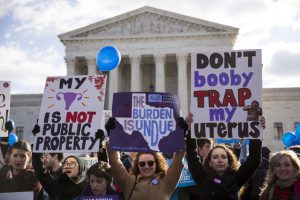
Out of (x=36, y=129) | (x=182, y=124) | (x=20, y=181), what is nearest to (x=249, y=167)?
(x=182, y=124)

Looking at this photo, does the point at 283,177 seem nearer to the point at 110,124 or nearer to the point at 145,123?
the point at 145,123

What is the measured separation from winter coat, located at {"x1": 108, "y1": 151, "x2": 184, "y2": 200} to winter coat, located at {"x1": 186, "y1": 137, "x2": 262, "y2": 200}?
0.92 feet

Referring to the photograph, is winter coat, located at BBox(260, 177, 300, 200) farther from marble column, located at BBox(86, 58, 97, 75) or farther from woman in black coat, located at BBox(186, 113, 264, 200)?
marble column, located at BBox(86, 58, 97, 75)

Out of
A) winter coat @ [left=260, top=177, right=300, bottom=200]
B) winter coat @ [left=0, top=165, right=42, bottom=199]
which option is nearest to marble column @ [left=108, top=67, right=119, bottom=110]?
winter coat @ [left=0, top=165, right=42, bottom=199]

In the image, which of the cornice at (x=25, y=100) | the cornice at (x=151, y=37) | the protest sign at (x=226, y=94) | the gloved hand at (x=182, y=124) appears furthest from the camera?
the cornice at (x=25, y=100)

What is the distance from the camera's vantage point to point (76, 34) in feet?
176

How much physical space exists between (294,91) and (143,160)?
51137mm

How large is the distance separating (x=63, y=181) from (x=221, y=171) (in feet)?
7.78

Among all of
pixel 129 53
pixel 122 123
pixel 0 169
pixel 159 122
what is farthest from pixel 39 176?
pixel 129 53

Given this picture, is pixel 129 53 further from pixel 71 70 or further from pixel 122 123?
pixel 122 123

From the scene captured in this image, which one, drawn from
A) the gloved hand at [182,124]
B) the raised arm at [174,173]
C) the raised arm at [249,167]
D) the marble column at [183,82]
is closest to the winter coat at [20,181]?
the raised arm at [174,173]

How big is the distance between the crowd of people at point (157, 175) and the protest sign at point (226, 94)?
286mm

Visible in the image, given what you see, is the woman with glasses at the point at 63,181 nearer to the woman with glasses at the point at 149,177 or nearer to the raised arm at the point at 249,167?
the woman with glasses at the point at 149,177

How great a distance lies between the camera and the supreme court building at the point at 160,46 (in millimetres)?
51406
